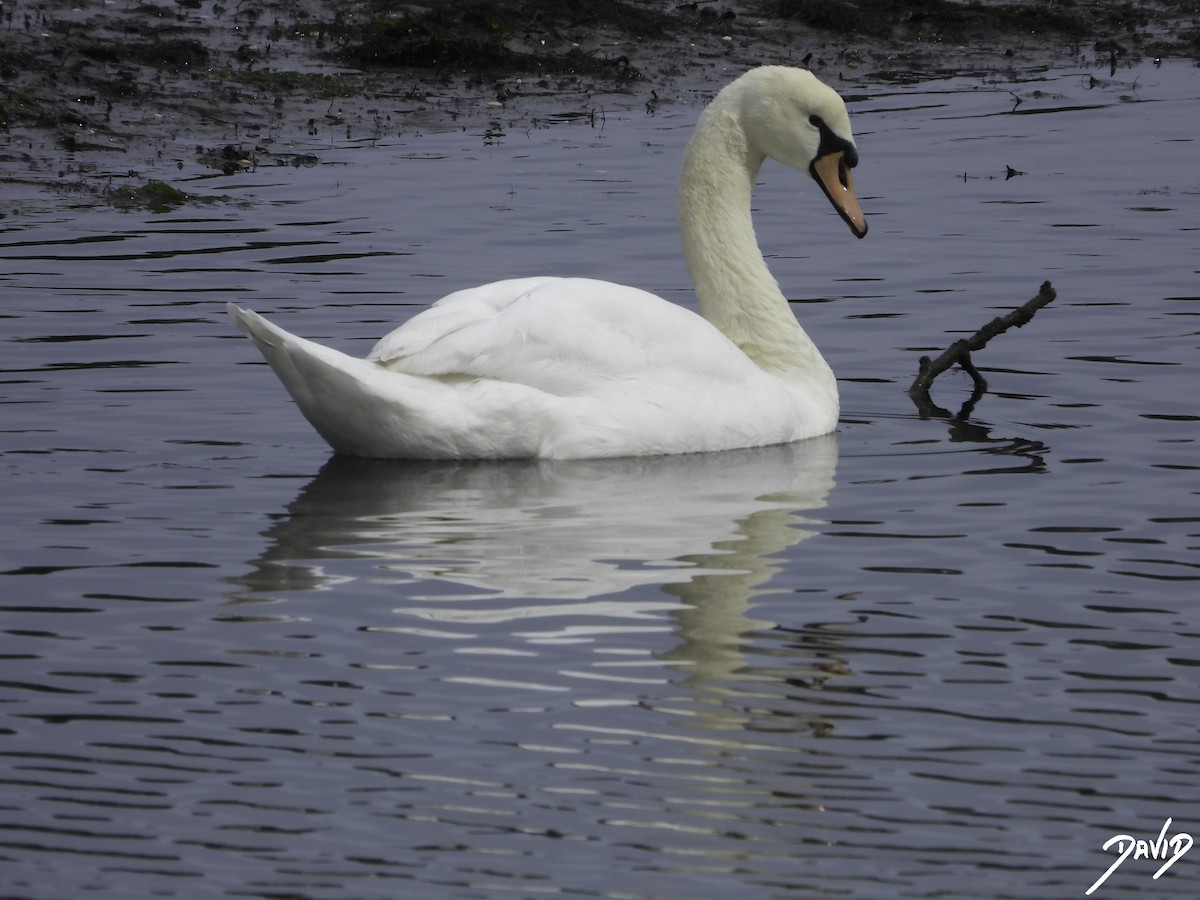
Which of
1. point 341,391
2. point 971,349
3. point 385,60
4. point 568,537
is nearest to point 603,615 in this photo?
point 568,537

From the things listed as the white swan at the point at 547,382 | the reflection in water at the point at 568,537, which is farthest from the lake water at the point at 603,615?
the white swan at the point at 547,382

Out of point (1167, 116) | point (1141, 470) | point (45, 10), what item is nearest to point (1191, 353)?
point (1141, 470)

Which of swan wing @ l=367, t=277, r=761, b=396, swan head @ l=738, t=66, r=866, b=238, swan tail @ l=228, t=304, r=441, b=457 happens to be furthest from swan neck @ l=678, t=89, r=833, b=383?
swan tail @ l=228, t=304, r=441, b=457

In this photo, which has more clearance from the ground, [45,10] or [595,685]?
[45,10]

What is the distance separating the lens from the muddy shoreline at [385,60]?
1664cm

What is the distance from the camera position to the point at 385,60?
1995 cm

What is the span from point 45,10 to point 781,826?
1607 centimetres

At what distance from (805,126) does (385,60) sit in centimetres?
1090

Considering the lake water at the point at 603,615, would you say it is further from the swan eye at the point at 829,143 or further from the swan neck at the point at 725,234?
the swan eye at the point at 829,143

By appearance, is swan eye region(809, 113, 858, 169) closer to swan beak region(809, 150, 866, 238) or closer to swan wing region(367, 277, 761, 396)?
swan beak region(809, 150, 866, 238)

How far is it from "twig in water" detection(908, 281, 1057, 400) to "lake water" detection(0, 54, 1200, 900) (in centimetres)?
14

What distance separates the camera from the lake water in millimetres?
4785

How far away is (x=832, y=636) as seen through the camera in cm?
623

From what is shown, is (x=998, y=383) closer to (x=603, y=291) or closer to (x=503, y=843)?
(x=603, y=291)
